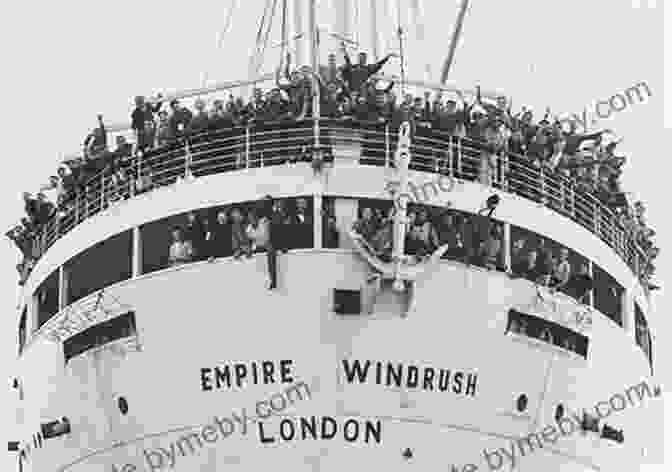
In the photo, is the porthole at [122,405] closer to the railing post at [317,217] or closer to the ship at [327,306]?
the ship at [327,306]

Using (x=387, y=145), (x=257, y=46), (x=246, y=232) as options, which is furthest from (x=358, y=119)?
(x=257, y=46)

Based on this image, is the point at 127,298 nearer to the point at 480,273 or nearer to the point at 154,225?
the point at 154,225

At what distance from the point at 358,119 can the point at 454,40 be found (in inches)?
343

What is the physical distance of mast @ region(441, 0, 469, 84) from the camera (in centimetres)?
4678

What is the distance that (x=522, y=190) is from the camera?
40031 millimetres

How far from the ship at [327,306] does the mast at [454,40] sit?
6326 millimetres

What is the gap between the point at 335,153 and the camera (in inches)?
1529

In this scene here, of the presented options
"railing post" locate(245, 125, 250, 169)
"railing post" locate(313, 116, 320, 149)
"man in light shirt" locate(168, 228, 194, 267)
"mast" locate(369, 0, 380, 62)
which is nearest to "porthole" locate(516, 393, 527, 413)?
"railing post" locate(313, 116, 320, 149)

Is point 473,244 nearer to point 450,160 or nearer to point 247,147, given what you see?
point 450,160

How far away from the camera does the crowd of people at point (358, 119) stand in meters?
39.1

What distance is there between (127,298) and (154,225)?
4.88 feet

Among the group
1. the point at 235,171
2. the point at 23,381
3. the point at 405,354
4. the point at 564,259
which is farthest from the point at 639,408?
the point at 23,381

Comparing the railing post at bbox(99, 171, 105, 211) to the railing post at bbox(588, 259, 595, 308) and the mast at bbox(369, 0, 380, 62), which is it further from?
the railing post at bbox(588, 259, 595, 308)

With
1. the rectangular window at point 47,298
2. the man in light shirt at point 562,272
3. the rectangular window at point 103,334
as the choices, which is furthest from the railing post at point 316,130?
the rectangular window at point 47,298
